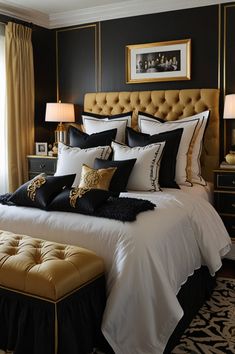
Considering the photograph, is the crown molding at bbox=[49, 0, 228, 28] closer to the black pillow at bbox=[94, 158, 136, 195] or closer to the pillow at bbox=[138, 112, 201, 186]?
the pillow at bbox=[138, 112, 201, 186]

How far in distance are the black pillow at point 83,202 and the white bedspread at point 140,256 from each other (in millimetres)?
52

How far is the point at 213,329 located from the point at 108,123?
233 centimetres

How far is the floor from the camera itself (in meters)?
3.63

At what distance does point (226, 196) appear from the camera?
12.2 feet

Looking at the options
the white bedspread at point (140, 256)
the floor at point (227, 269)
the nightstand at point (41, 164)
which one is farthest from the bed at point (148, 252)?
the nightstand at point (41, 164)

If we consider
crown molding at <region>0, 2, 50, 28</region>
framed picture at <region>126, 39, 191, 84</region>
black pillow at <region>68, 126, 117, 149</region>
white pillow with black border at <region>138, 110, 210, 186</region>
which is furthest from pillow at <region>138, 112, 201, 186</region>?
crown molding at <region>0, 2, 50, 28</region>

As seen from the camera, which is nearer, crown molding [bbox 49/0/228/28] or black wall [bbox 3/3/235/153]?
black wall [bbox 3/3/235/153]

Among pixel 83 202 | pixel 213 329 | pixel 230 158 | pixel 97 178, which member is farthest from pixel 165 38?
pixel 213 329

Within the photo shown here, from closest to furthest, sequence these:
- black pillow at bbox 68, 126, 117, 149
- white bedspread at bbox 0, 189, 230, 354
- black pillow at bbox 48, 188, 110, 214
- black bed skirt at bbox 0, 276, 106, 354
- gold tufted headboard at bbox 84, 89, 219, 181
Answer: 1. black bed skirt at bbox 0, 276, 106, 354
2. white bedspread at bbox 0, 189, 230, 354
3. black pillow at bbox 48, 188, 110, 214
4. black pillow at bbox 68, 126, 117, 149
5. gold tufted headboard at bbox 84, 89, 219, 181

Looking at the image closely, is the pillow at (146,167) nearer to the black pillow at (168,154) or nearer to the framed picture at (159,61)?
the black pillow at (168,154)

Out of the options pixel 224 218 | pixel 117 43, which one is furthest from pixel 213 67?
pixel 224 218

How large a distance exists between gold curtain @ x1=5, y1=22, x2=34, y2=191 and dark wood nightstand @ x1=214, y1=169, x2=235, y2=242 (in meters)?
2.35

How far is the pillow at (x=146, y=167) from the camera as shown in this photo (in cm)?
339

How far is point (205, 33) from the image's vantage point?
423cm
